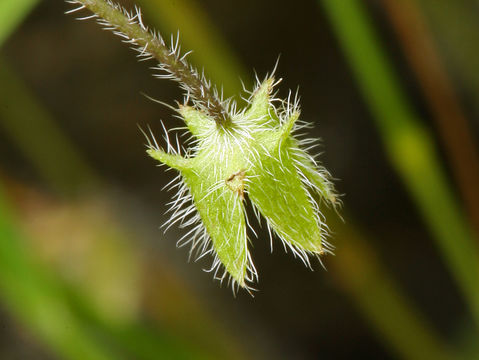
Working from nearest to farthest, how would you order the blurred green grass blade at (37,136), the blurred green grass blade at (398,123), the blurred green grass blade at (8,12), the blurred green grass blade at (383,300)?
the blurred green grass blade at (8,12) < the blurred green grass blade at (398,123) < the blurred green grass blade at (383,300) < the blurred green grass blade at (37,136)

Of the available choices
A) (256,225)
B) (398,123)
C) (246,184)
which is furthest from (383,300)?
(246,184)

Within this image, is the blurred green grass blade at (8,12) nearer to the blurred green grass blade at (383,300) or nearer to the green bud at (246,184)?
the green bud at (246,184)

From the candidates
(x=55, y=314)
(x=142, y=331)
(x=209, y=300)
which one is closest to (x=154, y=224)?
(x=209, y=300)

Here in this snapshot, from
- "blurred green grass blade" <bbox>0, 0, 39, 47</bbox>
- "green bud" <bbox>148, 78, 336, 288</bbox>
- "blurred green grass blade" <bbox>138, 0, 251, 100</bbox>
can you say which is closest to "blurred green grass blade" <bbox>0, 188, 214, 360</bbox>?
"blurred green grass blade" <bbox>0, 0, 39, 47</bbox>

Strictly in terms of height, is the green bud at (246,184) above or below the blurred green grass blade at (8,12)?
below

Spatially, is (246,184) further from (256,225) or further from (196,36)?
(256,225)

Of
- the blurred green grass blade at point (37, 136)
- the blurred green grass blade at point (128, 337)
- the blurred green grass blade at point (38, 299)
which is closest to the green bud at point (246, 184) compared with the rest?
the blurred green grass blade at point (38, 299)

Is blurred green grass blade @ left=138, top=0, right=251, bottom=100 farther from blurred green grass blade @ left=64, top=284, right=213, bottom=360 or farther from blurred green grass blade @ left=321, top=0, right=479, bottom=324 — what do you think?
blurred green grass blade @ left=64, top=284, right=213, bottom=360

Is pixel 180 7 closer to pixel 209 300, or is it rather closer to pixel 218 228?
pixel 218 228
